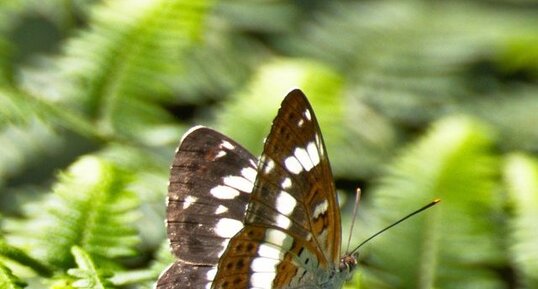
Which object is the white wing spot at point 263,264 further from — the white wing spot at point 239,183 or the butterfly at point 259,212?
the white wing spot at point 239,183

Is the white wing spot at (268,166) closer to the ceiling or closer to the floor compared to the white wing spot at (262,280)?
closer to the ceiling

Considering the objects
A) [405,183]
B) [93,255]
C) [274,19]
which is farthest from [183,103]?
[93,255]

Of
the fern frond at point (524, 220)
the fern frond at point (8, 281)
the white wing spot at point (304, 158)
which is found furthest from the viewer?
the fern frond at point (524, 220)

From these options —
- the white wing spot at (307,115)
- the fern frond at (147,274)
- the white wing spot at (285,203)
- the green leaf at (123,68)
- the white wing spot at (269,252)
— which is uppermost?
the green leaf at (123,68)

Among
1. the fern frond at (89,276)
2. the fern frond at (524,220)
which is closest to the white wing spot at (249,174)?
the fern frond at (89,276)

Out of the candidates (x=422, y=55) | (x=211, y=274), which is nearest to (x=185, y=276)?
(x=211, y=274)

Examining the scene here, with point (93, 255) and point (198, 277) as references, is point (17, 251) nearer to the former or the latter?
point (93, 255)

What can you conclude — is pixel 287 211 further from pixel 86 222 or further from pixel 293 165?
pixel 86 222
